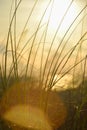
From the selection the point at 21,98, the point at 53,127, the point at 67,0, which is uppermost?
the point at 67,0

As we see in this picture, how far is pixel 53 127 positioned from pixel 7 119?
0.19m

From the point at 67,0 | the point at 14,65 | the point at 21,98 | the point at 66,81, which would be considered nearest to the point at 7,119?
the point at 21,98

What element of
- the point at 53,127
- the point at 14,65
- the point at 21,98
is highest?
the point at 14,65

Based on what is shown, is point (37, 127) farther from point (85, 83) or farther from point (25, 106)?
point (85, 83)

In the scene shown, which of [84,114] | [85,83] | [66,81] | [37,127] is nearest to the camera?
[37,127]

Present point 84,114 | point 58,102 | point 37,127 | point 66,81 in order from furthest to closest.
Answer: point 66,81 < point 58,102 < point 84,114 < point 37,127

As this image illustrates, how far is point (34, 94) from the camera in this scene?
1.58 m

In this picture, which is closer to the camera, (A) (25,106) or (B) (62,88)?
(A) (25,106)

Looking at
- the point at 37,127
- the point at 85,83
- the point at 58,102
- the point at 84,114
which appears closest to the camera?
the point at 37,127

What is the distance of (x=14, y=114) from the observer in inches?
57.7

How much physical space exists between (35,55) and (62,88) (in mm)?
384

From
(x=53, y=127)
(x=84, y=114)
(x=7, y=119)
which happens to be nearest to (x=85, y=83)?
(x=84, y=114)

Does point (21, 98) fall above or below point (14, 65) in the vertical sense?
below

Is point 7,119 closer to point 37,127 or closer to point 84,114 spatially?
point 37,127
